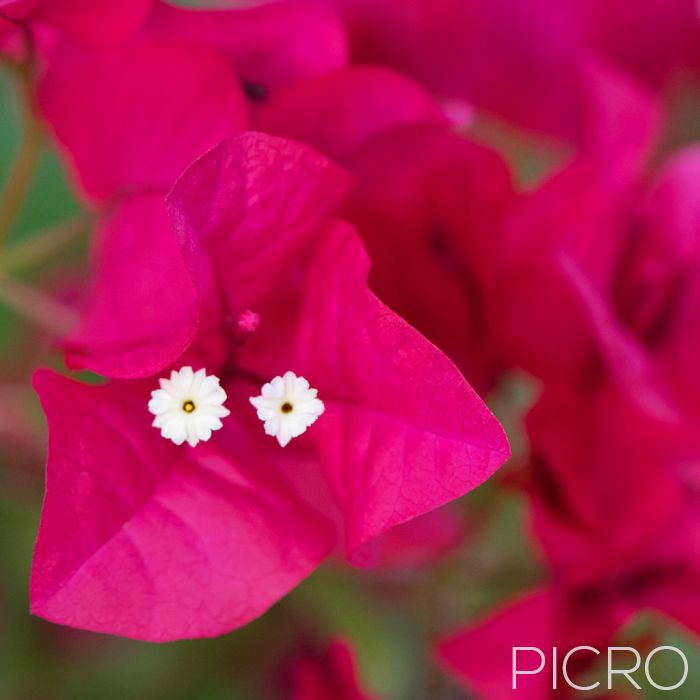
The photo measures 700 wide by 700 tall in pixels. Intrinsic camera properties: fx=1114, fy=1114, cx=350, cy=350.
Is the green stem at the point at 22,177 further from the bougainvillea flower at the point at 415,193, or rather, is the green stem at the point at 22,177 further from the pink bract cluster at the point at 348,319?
the bougainvillea flower at the point at 415,193

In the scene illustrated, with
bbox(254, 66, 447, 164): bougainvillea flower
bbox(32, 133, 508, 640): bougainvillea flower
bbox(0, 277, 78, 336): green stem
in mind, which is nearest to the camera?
bbox(32, 133, 508, 640): bougainvillea flower

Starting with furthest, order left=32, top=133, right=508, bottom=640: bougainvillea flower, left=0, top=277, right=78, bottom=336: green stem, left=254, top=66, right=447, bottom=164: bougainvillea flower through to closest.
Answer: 1. left=0, top=277, right=78, bottom=336: green stem
2. left=254, top=66, right=447, bottom=164: bougainvillea flower
3. left=32, top=133, right=508, bottom=640: bougainvillea flower

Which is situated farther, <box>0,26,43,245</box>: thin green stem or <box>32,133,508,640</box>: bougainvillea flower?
<box>0,26,43,245</box>: thin green stem

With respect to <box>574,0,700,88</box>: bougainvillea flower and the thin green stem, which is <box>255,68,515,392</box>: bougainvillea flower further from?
<box>574,0,700,88</box>: bougainvillea flower

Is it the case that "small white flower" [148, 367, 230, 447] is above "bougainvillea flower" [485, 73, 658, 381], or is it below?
above


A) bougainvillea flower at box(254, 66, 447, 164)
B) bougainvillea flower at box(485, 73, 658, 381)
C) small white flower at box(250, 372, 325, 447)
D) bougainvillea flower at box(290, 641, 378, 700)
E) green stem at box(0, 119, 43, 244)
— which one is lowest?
bougainvillea flower at box(290, 641, 378, 700)

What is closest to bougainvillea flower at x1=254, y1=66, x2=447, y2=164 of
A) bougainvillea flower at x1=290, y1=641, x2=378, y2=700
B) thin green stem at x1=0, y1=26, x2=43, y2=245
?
thin green stem at x1=0, y1=26, x2=43, y2=245

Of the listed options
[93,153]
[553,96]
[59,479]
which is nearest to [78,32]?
[93,153]

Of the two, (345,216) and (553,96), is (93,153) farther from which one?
(553,96)
